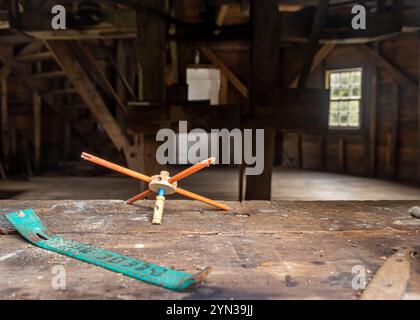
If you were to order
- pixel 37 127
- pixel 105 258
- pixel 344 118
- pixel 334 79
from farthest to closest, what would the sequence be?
pixel 334 79 < pixel 344 118 < pixel 37 127 < pixel 105 258

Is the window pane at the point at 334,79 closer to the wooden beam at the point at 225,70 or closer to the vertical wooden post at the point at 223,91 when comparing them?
the wooden beam at the point at 225,70

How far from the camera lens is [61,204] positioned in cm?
246

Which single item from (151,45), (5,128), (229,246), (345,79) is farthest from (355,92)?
(229,246)

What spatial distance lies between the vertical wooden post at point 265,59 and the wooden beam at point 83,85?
1.94 metres

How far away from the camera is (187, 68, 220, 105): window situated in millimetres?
13672

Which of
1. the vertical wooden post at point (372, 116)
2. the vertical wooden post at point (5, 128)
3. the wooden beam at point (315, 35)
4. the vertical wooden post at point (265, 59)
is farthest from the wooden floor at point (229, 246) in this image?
the vertical wooden post at point (5, 128)

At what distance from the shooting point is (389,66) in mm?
9695

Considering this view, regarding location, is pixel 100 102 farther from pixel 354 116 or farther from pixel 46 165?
pixel 354 116

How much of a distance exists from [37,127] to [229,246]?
9457 mm

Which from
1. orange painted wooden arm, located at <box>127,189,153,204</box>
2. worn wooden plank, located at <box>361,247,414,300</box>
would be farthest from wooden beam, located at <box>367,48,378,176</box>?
worn wooden plank, located at <box>361,247,414,300</box>

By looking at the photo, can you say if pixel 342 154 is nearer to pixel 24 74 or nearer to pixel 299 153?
pixel 299 153

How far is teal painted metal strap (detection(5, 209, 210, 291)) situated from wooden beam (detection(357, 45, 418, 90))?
30.4ft

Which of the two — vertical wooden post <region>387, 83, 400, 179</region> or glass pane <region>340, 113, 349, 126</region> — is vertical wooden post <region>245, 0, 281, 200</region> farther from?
glass pane <region>340, 113, 349, 126</region>

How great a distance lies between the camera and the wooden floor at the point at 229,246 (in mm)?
1304
